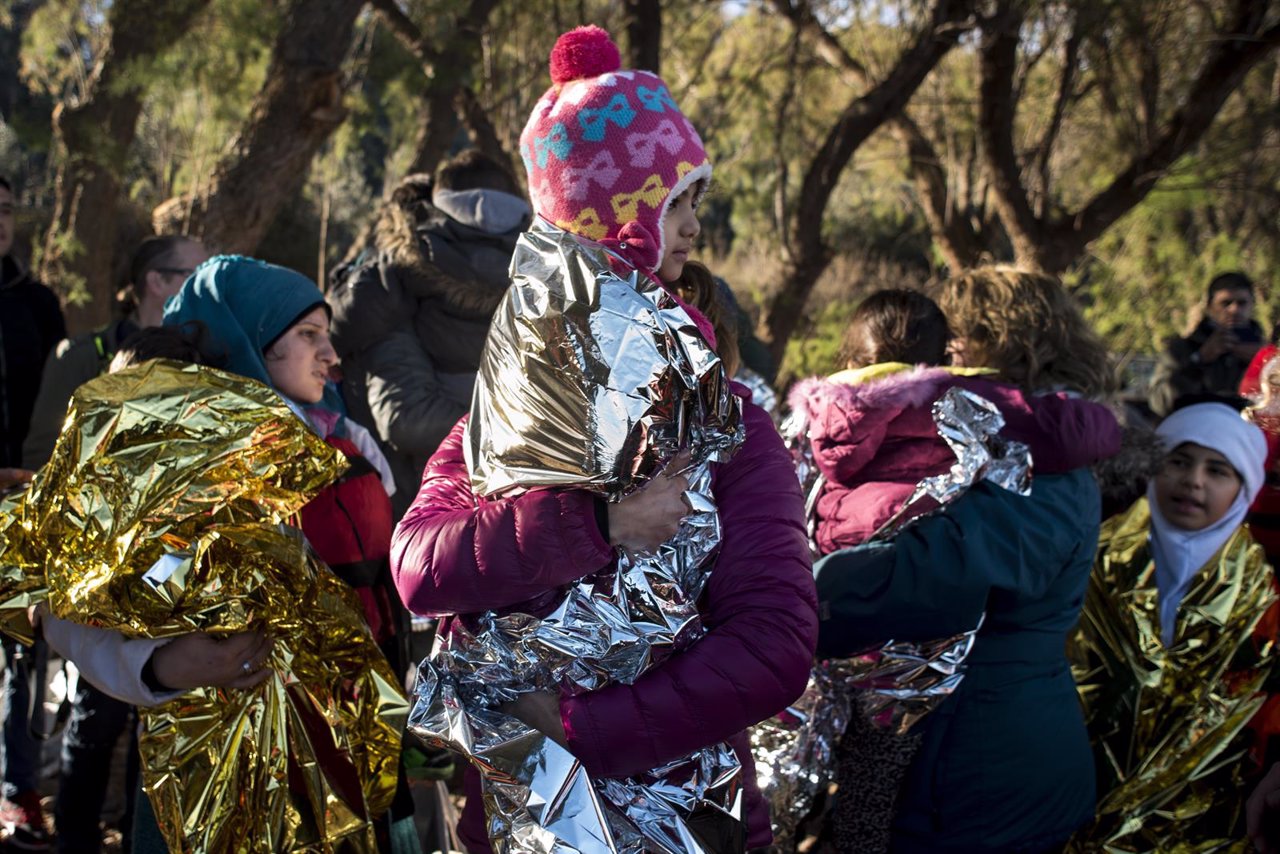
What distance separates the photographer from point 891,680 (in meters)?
2.28

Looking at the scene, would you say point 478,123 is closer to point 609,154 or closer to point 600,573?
→ point 609,154

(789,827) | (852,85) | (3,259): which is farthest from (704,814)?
(852,85)

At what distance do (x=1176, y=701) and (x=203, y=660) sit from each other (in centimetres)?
240

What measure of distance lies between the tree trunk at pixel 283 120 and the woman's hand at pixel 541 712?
4355mm

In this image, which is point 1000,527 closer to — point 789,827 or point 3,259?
point 789,827

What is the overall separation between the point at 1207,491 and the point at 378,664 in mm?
2235

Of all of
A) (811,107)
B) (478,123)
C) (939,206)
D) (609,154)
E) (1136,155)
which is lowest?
(609,154)

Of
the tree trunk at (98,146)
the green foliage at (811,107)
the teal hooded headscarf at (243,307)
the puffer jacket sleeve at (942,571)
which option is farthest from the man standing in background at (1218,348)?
the tree trunk at (98,146)

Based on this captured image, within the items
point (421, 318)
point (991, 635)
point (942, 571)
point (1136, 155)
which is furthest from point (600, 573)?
point (1136, 155)

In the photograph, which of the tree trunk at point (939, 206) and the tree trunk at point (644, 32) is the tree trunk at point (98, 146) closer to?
the tree trunk at point (644, 32)

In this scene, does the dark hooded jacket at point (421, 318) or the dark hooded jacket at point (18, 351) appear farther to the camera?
the dark hooded jacket at point (18, 351)

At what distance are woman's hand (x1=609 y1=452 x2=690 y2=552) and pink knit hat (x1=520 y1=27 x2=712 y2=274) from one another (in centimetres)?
36

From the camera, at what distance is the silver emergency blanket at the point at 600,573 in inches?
52.7

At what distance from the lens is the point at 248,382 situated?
197cm
